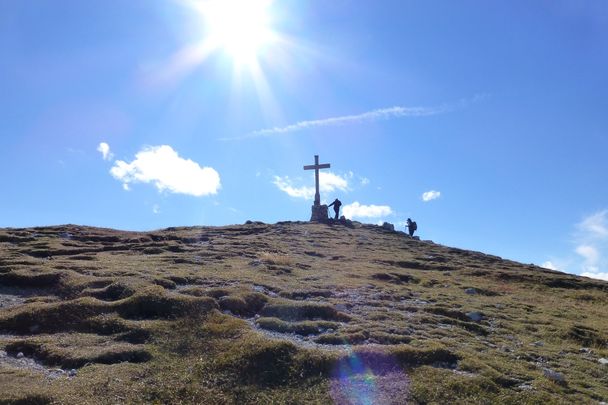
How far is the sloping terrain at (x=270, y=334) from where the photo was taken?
1314 centimetres

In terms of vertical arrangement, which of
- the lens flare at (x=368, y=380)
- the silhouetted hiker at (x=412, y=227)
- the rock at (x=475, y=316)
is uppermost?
the silhouetted hiker at (x=412, y=227)

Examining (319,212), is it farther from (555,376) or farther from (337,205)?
(555,376)

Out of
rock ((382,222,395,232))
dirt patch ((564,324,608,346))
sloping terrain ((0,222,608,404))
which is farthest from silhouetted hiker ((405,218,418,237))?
dirt patch ((564,324,608,346))

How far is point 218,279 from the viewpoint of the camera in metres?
23.5

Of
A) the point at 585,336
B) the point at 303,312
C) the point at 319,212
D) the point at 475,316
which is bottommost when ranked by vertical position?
the point at 585,336

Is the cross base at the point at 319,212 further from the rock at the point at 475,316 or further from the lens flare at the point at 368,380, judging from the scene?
the lens flare at the point at 368,380

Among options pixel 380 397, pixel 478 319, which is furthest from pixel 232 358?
pixel 478 319

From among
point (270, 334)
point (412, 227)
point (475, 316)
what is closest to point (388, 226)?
point (412, 227)

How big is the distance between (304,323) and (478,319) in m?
8.57

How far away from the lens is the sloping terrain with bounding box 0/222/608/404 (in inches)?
517

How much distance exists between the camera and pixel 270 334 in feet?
54.9

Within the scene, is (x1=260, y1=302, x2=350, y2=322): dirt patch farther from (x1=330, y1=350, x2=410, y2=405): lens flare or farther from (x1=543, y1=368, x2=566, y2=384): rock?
(x1=543, y1=368, x2=566, y2=384): rock

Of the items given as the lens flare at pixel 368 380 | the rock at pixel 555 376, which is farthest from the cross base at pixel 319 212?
the lens flare at pixel 368 380

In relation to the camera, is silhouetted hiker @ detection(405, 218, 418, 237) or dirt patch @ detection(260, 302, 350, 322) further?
silhouetted hiker @ detection(405, 218, 418, 237)
